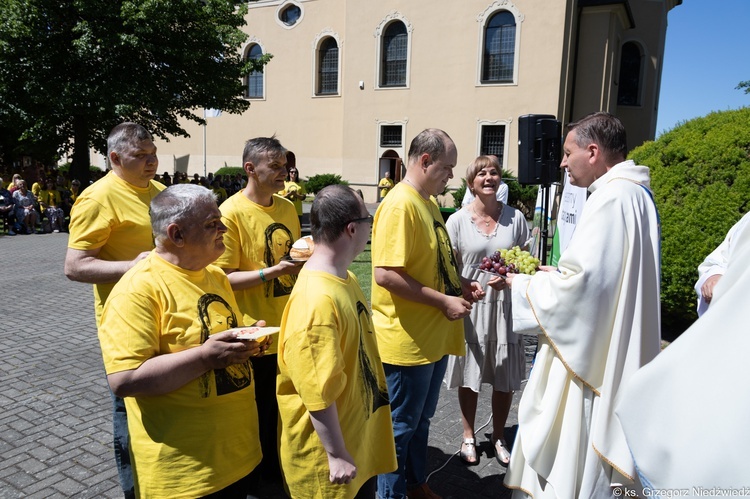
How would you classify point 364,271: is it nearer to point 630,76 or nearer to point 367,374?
point 367,374

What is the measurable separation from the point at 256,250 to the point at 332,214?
4.23 ft

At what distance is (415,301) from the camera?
3.07 meters

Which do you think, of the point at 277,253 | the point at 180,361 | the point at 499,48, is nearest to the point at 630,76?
the point at 499,48

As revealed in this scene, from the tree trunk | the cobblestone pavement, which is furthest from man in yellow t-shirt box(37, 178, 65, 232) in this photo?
the cobblestone pavement

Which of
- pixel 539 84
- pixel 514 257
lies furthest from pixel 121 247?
pixel 539 84

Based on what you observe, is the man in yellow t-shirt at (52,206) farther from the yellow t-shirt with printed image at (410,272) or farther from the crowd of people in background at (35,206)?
the yellow t-shirt with printed image at (410,272)

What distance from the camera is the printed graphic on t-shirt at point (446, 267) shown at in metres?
3.23

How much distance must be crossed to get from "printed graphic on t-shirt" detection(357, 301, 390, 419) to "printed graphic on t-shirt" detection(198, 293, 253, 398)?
20.5 inches

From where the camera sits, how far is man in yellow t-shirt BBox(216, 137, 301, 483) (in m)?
A: 3.23

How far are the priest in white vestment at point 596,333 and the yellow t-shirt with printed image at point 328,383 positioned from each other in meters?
0.85

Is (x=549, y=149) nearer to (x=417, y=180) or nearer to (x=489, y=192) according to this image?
(x=489, y=192)

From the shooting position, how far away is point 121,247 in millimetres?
3082

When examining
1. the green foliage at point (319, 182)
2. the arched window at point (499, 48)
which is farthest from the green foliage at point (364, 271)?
the arched window at point (499, 48)

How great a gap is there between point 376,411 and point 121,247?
69.3 inches
